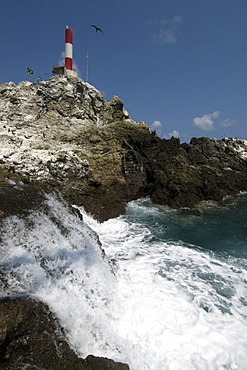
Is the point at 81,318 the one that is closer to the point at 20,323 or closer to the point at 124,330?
the point at 124,330

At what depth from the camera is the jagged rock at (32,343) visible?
2980mm

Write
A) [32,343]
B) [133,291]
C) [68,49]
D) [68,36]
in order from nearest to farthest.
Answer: [32,343], [133,291], [68,49], [68,36]

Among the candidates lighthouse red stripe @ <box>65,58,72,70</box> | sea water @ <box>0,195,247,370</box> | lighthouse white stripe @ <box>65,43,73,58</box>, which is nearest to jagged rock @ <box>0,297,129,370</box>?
sea water @ <box>0,195,247,370</box>

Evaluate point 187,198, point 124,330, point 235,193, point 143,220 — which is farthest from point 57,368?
point 235,193

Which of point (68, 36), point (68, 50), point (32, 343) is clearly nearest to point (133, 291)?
point (32, 343)

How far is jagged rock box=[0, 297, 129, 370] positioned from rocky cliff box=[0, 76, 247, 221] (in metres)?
8.79

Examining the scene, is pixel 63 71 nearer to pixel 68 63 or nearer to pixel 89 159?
pixel 68 63

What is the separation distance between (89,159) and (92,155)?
672 mm

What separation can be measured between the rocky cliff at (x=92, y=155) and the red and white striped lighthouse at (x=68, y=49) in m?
6.33

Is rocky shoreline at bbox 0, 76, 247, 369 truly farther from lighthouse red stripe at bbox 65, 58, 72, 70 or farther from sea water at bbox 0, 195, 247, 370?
lighthouse red stripe at bbox 65, 58, 72, 70

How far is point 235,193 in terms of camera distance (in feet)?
71.8

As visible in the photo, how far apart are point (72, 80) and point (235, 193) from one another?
20404mm

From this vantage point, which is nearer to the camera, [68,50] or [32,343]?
[32,343]

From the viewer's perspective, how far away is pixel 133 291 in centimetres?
650
